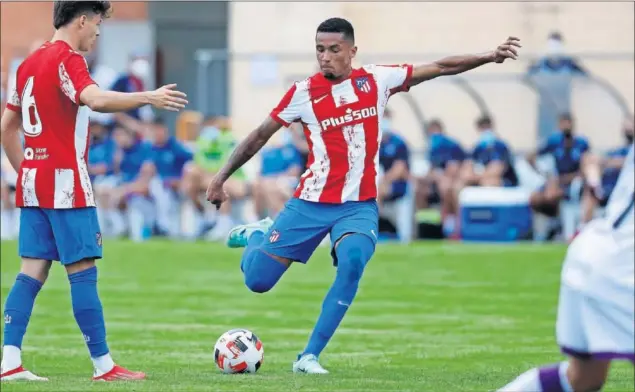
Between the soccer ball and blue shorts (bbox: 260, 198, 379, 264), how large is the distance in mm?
646

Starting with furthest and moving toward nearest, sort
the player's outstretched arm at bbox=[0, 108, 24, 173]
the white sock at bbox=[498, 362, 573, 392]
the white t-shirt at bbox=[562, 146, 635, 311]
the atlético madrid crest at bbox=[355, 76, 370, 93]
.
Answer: the atlético madrid crest at bbox=[355, 76, 370, 93] < the player's outstretched arm at bbox=[0, 108, 24, 173] < the white sock at bbox=[498, 362, 573, 392] < the white t-shirt at bbox=[562, 146, 635, 311]

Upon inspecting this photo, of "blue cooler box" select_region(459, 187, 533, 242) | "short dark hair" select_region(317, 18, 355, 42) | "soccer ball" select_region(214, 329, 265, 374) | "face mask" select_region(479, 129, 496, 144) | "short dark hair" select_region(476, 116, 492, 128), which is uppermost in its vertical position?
"short dark hair" select_region(317, 18, 355, 42)

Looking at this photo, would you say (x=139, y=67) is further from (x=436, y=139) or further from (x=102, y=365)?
(x=102, y=365)

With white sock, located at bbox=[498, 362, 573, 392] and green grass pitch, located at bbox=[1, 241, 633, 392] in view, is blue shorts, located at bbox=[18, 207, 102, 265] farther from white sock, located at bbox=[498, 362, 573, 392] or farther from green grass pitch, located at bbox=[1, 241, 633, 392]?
white sock, located at bbox=[498, 362, 573, 392]

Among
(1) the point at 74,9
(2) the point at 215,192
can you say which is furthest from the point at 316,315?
(1) the point at 74,9

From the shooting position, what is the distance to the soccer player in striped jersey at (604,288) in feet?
19.6

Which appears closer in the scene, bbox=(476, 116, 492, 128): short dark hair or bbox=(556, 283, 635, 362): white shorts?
bbox=(556, 283, 635, 362): white shorts

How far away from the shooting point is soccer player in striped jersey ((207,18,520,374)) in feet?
30.8

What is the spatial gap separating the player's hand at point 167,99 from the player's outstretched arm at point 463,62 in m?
2.28

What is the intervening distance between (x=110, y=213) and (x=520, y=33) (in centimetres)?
874

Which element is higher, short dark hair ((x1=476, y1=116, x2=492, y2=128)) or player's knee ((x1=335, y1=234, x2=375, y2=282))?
player's knee ((x1=335, y1=234, x2=375, y2=282))

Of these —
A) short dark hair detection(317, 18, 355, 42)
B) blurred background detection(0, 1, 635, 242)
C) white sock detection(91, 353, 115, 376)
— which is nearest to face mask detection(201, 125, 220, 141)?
blurred background detection(0, 1, 635, 242)

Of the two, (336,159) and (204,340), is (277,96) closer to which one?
(204,340)

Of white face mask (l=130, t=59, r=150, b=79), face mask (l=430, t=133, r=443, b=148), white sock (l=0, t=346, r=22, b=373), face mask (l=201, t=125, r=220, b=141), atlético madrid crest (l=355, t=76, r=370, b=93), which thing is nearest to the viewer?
white sock (l=0, t=346, r=22, b=373)
